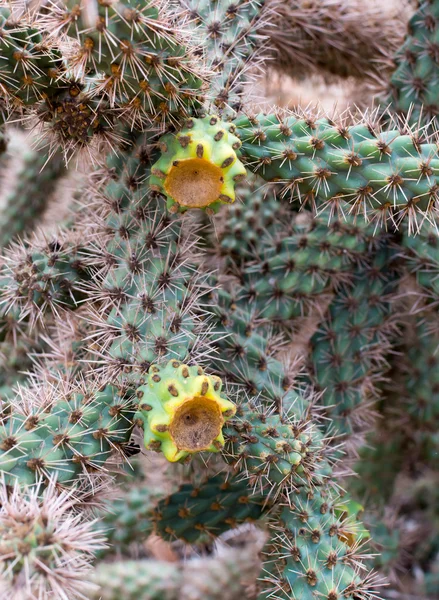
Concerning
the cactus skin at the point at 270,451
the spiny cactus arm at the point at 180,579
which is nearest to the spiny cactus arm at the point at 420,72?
the cactus skin at the point at 270,451

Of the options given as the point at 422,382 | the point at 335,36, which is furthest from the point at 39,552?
the point at 335,36

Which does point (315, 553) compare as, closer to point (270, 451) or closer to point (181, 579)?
point (270, 451)

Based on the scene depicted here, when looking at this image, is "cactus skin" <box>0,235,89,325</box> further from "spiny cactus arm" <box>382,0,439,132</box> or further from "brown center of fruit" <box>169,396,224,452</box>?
"spiny cactus arm" <box>382,0,439,132</box>

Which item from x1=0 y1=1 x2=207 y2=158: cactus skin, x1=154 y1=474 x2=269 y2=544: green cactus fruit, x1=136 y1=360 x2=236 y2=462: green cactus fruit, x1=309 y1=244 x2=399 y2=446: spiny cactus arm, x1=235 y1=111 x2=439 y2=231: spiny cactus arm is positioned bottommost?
x1=154 y1=474 x2=269 y2=544: green cactus fruit

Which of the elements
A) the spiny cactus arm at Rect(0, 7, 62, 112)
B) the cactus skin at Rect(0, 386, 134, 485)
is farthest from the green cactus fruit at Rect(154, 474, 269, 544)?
the spiny cactus arm at Rect(0, 7, 62, 112)

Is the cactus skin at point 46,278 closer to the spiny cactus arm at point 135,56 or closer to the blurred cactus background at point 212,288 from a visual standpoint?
the blurred cactus background at point 212,288

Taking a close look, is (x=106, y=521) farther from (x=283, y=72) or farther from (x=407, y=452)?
(x=283, y=72)
